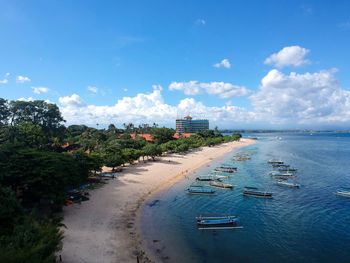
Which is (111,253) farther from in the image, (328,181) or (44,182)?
(328,181)

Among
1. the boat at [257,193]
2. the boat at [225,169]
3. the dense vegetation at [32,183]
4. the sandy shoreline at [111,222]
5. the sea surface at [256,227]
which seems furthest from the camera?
the boat at [225,169]

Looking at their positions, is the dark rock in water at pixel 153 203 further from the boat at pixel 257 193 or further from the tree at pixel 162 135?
the tree at pixel 162 135

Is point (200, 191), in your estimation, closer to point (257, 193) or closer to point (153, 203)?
point (257, 193)

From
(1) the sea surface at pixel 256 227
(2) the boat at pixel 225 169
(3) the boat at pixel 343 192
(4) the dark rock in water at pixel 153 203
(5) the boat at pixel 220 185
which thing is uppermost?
(2) the boat at pixel 225 169

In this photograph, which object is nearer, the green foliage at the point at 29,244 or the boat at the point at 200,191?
the green foliage at the point at 29,244

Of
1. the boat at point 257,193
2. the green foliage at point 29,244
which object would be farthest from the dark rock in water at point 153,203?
A: the green foliage at point 29,244

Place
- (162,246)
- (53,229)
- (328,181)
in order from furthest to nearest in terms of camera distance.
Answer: (328,181) < (162,246) < (53,229)

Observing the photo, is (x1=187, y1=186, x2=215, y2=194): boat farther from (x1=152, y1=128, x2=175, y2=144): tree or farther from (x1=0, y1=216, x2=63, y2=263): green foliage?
(x1=152, y1=128, x2=175, y2=144): tree

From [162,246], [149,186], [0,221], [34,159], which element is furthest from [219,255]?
[149,186]
